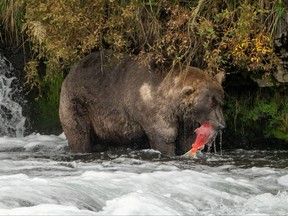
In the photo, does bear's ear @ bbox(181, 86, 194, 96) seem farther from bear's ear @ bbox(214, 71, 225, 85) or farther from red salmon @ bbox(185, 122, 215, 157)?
red salmon @ bbox(185, 122, 215, 157)

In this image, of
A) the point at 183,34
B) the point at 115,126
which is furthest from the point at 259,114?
the point at 115,126

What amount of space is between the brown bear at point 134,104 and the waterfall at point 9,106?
5.61 ft

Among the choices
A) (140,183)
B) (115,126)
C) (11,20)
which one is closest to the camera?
(140,183)

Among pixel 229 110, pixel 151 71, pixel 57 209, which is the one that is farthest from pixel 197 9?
pixel 57 209

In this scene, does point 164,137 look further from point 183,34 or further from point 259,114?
point 259,114

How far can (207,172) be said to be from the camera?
6.91 meters

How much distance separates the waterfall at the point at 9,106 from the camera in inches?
423

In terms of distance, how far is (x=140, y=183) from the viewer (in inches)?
237

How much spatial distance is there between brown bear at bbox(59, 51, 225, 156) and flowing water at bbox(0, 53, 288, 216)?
275 millimetres

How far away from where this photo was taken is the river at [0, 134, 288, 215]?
5016mm

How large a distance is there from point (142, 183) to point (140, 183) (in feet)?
0.05

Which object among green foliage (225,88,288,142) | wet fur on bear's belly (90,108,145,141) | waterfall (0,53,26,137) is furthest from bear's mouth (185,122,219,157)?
waterfall (0,53,26,137)

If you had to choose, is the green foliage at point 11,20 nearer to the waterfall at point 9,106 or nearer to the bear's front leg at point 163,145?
the waterfall at point 9,106

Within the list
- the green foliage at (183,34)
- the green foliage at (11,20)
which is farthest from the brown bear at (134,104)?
the green foliage at (11,20)
